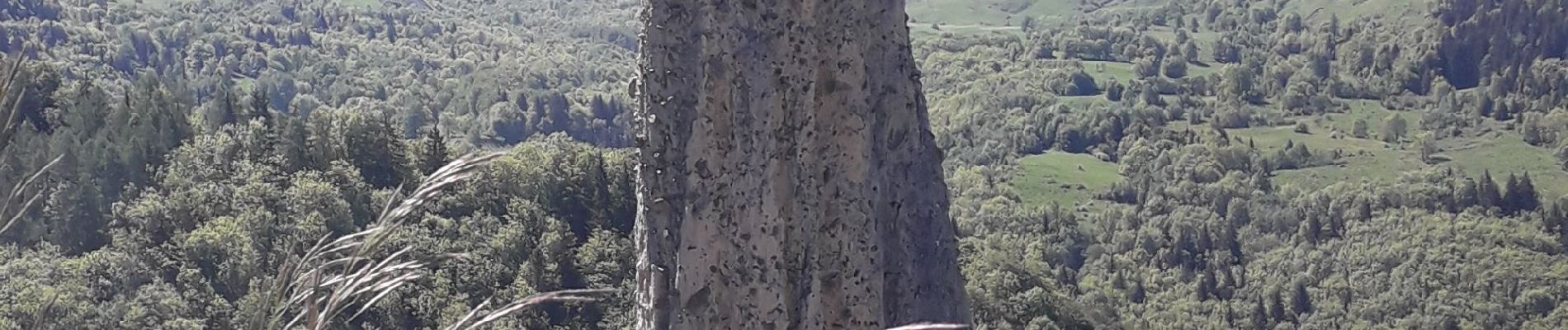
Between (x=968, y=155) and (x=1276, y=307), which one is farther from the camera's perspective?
(x=968, y=155)

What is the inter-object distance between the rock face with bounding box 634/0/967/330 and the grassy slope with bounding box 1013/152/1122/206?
85.2 meters

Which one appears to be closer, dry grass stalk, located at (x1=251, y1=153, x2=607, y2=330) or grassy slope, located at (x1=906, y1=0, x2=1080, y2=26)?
dry grass stalk, located at (x1=251, y1=153, x2=607, y2=330)

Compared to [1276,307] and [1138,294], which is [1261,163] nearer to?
[1276,307]

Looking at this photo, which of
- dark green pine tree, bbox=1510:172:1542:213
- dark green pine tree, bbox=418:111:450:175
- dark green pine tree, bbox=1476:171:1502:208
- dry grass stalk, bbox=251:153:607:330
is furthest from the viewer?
dark green pine tree, bbox=1476:171:1502:208

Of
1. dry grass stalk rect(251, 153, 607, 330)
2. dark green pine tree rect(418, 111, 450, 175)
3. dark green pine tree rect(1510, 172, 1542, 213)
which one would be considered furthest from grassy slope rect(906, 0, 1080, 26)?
dry grass stalk rect(251, 153, 607, 330)

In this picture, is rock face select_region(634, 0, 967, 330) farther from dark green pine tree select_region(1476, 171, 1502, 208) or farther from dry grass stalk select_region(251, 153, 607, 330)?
dark green pine tree select_region(1476, 171, 1502, 208)

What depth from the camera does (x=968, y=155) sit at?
351ft

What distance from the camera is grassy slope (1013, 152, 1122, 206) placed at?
94125 millimetres

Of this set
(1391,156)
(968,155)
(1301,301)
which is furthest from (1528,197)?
(968,155)

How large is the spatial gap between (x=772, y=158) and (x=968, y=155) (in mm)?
102626

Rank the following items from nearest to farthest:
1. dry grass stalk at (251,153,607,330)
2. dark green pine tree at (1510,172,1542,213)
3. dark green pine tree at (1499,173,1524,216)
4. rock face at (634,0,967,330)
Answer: dry grass stalk at (251,153,607,330) → rock face at (634,0,967,330) → dark green pine tree at (1510,172,1542,213) → dark green pine tree at (1499,173,1524,216)

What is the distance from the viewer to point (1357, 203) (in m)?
87.8

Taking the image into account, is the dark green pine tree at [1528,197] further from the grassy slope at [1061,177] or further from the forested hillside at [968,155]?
the grassy slope at [1061,177]

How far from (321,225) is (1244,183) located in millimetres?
75869
